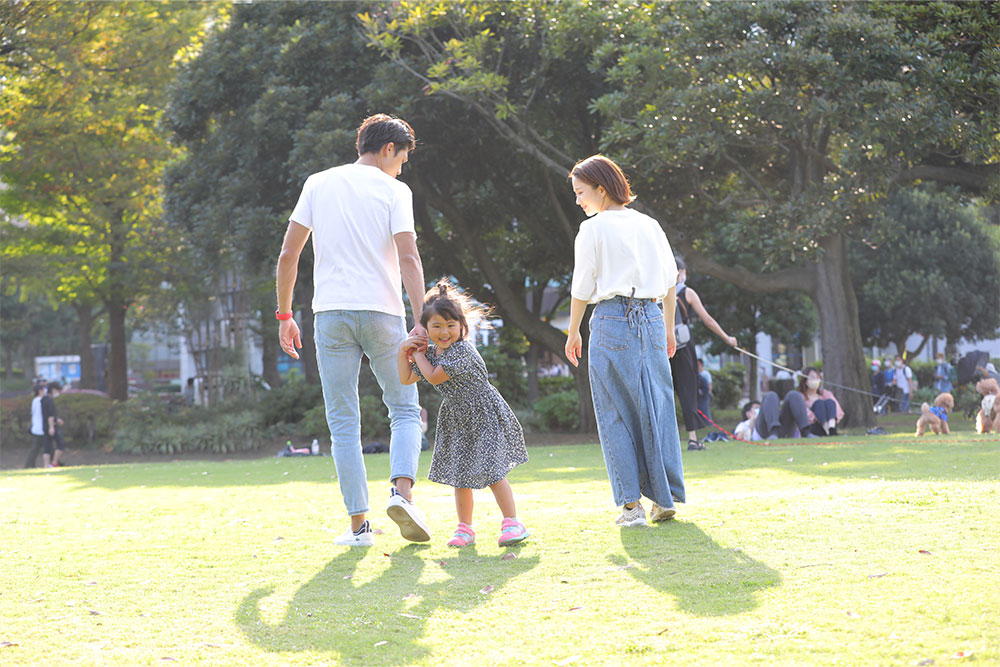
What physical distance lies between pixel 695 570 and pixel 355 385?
2025 millimetres

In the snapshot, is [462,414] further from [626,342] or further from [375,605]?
[375,605]

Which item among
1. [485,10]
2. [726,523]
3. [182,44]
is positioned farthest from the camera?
[182,44]

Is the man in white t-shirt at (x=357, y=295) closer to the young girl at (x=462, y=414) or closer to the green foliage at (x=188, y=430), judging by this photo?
the young girl at (x=462, y=414)

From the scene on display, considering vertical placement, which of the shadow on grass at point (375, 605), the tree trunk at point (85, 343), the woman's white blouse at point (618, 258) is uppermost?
the tree trunk at point (85, 343)

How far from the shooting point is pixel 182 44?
76.6ft

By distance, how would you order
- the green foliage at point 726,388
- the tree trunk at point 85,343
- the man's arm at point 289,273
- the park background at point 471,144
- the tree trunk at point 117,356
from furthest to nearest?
the tree trunk at point 85,343 < the green foliage at point 726,388 < the tree trunk at point 117,356 < the park background at point 471,144 < the man's arm at point 289,273

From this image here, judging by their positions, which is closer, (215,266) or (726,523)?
(726,523)

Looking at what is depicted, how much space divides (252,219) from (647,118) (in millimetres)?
7205

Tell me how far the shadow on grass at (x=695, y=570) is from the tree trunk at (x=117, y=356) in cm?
2456

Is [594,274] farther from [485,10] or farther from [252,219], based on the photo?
[252,219]

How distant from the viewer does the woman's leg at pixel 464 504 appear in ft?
16.9

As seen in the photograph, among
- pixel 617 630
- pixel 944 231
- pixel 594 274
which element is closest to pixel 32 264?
pixel 594 274

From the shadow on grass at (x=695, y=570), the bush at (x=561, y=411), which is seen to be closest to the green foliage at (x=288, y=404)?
the bush at (x=561, y=411)

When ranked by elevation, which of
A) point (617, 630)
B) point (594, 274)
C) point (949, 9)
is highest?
point (949, 9)
